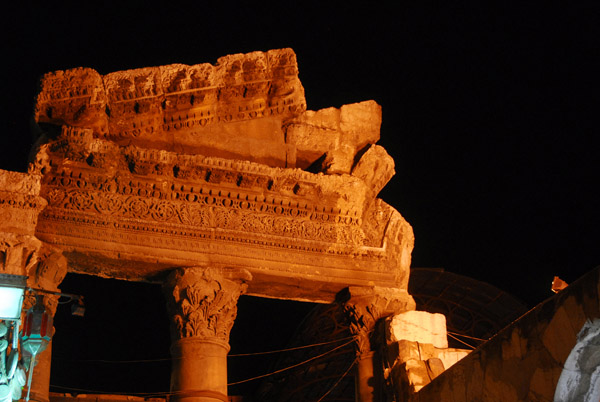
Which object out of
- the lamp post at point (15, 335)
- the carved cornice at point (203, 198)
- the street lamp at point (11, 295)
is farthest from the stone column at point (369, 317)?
the street lamp at point (11, 295)

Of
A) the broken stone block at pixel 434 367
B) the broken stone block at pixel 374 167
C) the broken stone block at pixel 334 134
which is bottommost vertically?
the broken stone block at pixel 434 367

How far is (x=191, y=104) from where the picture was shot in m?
9.23

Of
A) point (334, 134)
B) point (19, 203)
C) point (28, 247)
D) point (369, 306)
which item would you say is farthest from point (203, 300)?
point (334, 134)

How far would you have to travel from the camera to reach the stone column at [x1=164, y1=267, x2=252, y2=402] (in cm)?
798

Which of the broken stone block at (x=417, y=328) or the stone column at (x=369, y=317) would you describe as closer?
the broken stone block at (x=417, y=328)

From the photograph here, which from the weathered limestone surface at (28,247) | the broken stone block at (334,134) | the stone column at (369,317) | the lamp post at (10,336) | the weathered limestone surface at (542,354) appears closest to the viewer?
the weathered limestone surface at (542,354)

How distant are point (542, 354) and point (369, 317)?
14.1 ft

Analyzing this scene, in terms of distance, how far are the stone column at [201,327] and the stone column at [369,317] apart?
1.55 meters

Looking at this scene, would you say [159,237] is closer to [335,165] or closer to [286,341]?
[335,165]

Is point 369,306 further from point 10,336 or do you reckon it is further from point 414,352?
point 10,336

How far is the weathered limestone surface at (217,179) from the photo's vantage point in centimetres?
852

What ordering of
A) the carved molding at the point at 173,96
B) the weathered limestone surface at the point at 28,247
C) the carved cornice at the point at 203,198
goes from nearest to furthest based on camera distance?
the weathered limestone surface at the point at 28,247, the carved cornice at the point at 203,198, the carved molding at the point at 173,96

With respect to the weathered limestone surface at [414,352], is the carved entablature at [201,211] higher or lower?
higher

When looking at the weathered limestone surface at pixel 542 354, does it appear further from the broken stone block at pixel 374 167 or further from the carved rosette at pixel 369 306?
the broken stone block at pixel 374 167
